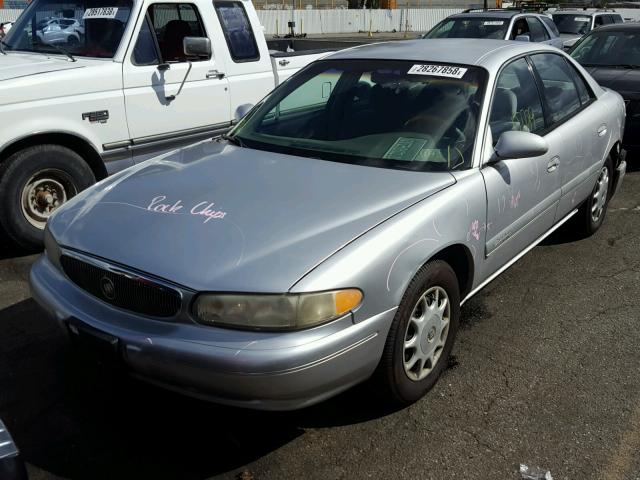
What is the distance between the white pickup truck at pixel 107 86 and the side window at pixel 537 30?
23.2ft

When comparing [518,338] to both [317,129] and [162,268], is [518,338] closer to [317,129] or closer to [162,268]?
[317,129]

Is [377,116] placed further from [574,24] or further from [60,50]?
[574,24]

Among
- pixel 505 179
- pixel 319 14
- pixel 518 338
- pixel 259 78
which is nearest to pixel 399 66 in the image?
pixel 505 179

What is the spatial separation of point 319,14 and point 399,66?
137 feet

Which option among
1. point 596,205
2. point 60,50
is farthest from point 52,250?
point 596,205

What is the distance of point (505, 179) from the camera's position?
357 cm

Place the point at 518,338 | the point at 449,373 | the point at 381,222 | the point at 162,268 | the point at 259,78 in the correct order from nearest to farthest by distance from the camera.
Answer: the point at 162,268, the point at 381,222, the point at 449,373, the point at 518,338, the point at 259,78

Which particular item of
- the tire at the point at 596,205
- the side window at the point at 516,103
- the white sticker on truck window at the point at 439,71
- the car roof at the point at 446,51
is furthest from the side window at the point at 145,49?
the tire at the point at 596,205

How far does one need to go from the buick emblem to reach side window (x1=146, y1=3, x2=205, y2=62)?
11.2ft

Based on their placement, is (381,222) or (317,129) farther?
(317,129)

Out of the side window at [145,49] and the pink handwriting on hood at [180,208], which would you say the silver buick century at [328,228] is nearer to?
the pink handwriting on hood at [180,208]

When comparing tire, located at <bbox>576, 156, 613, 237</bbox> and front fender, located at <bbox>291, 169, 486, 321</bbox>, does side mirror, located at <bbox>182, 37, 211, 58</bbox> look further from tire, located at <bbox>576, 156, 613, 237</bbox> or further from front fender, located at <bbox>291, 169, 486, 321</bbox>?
tire, located at <bbox>576, 156, 613, 237</bbox>

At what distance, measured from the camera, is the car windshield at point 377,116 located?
11.5 ft

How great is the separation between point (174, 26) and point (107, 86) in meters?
1.03
